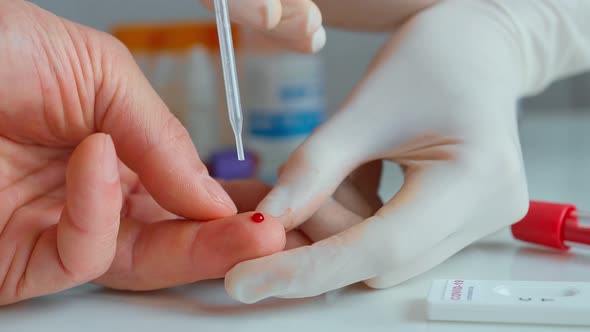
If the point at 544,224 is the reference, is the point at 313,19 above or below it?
above

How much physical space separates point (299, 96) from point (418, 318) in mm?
869

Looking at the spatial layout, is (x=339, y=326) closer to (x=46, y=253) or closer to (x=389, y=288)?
(x=389, y=288)

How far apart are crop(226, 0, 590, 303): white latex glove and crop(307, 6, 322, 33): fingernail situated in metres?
0.07

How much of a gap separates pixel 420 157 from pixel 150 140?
20 centimetres

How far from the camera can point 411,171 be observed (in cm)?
Result: 54

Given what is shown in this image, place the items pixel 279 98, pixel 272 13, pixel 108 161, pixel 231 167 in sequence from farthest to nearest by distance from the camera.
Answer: pixel 279 98, pixel 231 167, pixel 272 13, pixel 108 161

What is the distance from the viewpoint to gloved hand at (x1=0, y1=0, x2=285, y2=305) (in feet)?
1.56

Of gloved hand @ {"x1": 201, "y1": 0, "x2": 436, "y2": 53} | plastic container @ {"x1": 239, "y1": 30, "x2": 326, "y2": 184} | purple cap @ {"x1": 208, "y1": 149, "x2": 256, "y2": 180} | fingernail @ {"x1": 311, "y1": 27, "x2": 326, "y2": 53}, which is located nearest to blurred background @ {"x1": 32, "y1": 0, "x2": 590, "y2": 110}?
plastic container @ {"x1": 239, "y1": 30, "x2": 326, "y2": 184}

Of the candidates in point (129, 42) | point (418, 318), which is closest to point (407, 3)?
point (418, 318)

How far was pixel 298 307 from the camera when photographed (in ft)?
1.57

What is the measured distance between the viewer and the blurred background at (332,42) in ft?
4.85

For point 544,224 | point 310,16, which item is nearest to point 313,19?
point 310,16

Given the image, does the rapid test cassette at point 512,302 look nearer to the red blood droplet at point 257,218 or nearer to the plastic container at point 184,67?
the red blood droplet at point 257,218

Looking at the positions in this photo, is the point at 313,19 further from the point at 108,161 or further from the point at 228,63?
the point at 108,161
